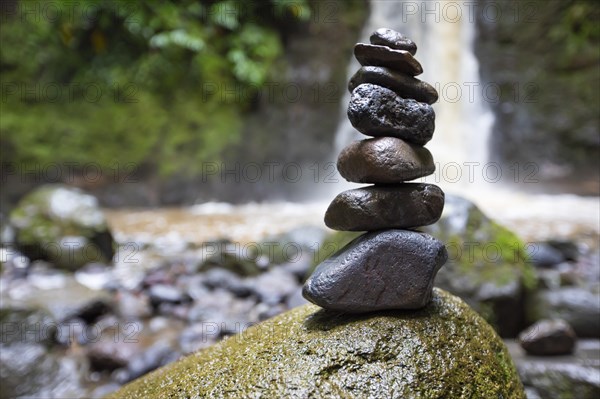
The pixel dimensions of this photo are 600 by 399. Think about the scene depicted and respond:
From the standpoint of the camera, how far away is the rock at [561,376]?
239cm

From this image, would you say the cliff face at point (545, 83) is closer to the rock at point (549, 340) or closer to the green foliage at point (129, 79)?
the green foliage at point (129, 79)

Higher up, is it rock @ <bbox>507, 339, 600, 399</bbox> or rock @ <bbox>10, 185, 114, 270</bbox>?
rock @ <bbox>10, 185, 114, 270</bbox>

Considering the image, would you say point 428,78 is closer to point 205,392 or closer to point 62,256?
point 62,256

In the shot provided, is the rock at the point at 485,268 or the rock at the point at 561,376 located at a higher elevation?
the rock at the point at 485,268

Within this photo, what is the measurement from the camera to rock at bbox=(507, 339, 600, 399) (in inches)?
94.0

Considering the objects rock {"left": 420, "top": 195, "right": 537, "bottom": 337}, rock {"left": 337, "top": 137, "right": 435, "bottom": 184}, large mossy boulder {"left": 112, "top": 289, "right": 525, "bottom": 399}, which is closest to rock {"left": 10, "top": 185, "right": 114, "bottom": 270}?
large mossy boulder {"left": 112, "top": 289, "right": 525, "bottom": 399}

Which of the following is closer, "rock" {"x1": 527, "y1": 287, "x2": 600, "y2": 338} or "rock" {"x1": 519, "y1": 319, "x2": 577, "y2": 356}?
"rock" {"x1": 519, "y1": 319, "x2": 577, "y2": 356}

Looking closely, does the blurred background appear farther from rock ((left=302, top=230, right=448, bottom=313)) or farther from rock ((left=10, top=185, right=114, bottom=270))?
rock ((left=302, top=230, right=448, bottom=313))

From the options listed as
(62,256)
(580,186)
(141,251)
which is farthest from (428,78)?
(62,256)

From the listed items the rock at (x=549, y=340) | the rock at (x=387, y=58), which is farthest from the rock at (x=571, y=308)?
the rock at (x=387, y=58)

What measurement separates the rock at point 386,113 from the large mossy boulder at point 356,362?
82 centimetres

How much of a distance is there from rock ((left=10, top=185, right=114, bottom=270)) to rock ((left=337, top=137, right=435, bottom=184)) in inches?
168

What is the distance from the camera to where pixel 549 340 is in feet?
8.83

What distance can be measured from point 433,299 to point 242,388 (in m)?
0.98
